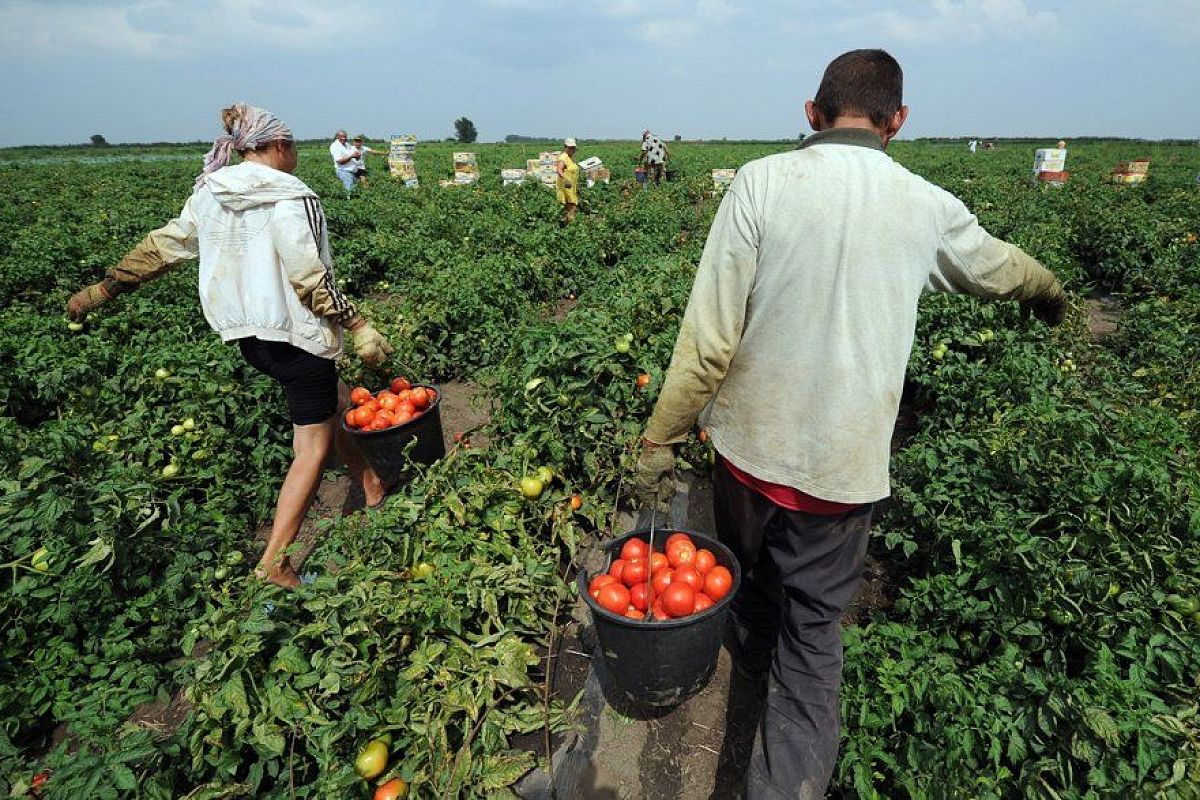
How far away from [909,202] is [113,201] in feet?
56.4

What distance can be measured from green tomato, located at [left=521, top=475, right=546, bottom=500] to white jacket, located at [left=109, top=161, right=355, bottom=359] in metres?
1.33

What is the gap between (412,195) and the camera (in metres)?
14.5

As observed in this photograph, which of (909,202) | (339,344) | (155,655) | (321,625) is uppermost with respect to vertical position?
(909,202)

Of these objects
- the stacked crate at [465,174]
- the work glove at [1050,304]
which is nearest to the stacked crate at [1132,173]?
the stacked crate at [465,174]

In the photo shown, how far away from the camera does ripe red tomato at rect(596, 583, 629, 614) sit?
2.29m

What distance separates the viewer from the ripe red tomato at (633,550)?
99.3 inches

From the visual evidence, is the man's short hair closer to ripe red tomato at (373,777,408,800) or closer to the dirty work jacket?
the dirty work jacket

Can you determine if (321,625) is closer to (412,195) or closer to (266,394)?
(266,394)

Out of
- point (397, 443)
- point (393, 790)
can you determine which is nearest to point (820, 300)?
point (393, 790)

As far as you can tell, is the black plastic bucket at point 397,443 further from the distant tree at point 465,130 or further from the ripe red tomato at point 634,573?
the distant tree at point 465,130

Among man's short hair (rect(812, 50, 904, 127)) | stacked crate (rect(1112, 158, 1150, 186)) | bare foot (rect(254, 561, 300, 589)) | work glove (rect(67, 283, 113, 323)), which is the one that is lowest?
bare foot (rect(254, 561, 300, 589))

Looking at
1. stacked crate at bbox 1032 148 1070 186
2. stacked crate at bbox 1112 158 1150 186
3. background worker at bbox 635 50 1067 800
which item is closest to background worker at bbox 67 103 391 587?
background worker at bbox 635 50 1067 800

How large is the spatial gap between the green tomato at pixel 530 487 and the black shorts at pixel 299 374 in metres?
1.18

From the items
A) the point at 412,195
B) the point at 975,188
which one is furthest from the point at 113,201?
the point at 975,188
